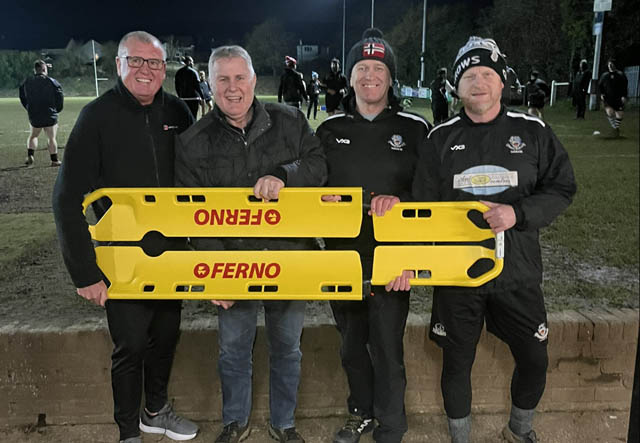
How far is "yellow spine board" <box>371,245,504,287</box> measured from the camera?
2252 mm

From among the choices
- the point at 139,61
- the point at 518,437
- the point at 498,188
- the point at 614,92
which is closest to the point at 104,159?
the point at 139,61

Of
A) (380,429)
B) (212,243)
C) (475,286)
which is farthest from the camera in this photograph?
(380,429)

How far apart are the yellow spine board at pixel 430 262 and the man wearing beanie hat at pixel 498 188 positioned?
0.31 ft

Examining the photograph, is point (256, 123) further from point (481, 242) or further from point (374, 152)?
point (481, 242)

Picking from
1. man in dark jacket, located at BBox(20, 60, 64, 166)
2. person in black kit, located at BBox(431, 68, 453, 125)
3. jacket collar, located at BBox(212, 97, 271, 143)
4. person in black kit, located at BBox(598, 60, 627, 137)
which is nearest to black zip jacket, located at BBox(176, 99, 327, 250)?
jacket collar, located at BBox(212, 97, 271, 143)

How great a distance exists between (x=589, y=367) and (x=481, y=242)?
1.06 meters

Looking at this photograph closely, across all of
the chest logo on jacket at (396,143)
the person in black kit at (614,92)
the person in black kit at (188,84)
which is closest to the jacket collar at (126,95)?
the chest logo on jacket at (396,143)

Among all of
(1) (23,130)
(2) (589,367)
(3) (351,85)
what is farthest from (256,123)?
(1) (23,130)

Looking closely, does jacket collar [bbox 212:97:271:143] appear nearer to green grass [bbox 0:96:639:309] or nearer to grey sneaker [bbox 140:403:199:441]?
grey sneaker [bbox 140:403:199:441]

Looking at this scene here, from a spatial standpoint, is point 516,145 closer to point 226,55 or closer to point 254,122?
point 254,122

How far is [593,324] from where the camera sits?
9.19 ft

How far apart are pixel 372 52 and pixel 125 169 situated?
3.74 feet

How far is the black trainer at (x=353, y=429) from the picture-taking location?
8.74 feet

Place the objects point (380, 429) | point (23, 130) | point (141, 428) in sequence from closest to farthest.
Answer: point (380, 429), point (141, 428), point (23, 130)
